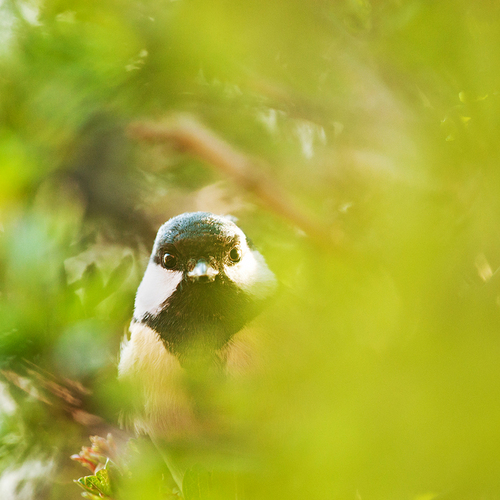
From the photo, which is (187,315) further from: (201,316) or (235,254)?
(235,254)

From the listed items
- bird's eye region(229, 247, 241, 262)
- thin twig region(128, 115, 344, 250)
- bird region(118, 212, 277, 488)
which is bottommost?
bird region(118, 212, 277, 488)

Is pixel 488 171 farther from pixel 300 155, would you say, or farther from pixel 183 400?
pixel 300 155

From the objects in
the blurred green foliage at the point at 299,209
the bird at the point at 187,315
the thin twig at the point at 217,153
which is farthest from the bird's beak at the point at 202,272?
the thin twig at the point at 217,153

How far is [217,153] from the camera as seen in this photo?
60.7 inches

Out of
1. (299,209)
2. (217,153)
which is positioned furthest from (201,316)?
(217,153)

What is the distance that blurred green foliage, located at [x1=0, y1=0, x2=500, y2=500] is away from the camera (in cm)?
32

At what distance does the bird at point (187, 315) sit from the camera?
1040 millimetres

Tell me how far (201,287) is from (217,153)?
604mm

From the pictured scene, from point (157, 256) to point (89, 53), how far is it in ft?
1.68

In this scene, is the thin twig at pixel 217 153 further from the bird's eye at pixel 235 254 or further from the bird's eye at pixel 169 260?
the bird's eye at pixel 169 260

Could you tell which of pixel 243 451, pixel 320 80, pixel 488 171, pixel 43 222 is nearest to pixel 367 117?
pixel 320 80

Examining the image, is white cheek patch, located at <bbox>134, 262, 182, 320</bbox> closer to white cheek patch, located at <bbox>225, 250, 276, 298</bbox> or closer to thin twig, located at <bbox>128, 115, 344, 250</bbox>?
white cheek patch, located at <bbox>225, 250, 276, 298</bbox>

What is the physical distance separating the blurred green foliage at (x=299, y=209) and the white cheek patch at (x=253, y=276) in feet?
0.21

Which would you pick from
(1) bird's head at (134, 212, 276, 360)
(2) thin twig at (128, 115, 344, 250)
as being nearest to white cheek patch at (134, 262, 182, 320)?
(1) bird's head at (134, 212, 276, 360)
